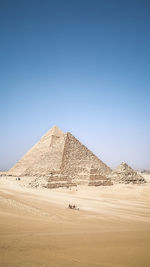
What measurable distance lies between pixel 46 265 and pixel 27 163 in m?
65.4

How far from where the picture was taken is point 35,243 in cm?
348

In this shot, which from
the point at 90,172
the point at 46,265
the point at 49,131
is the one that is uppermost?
the point at 49,131

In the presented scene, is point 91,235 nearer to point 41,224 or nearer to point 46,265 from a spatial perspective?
point 41,224

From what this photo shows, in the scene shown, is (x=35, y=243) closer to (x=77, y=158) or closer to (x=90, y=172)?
(x=90, y=172)

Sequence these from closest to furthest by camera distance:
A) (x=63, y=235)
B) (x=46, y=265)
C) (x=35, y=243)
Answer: (x=46, y=265), (x=35, y=243), (x=63, y=235)

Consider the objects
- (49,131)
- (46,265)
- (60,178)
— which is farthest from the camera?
(49,131)

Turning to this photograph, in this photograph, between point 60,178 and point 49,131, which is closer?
point 60,178

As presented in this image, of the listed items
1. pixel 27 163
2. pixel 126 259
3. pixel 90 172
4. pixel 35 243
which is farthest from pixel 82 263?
pixel 27 163

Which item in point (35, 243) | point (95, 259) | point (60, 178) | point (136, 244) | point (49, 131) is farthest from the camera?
point (49, 131)

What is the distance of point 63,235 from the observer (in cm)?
415

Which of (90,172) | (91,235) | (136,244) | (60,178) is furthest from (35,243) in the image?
(90,172)

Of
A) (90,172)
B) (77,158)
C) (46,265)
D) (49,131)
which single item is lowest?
(46,265)

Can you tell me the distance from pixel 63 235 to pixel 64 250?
0.92 meters

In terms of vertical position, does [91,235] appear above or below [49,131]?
below
